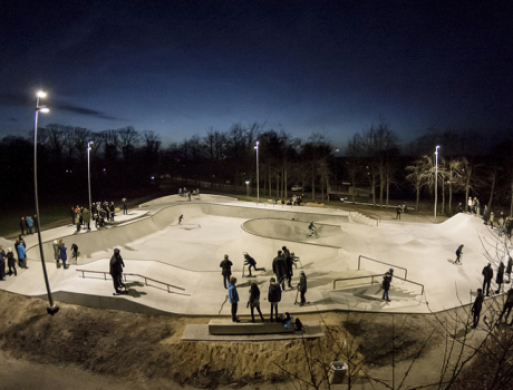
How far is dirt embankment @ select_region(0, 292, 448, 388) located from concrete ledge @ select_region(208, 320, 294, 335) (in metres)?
0.34

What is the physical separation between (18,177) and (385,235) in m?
58.0

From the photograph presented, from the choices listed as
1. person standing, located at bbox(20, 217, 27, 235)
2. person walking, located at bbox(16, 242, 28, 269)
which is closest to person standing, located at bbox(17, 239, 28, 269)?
person walking, located at bbox(16, 242, 28, 269)

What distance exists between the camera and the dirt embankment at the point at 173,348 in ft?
24.4

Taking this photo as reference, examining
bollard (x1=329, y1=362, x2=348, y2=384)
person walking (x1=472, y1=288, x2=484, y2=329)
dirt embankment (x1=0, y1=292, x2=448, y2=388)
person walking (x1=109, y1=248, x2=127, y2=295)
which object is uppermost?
person walking (x1=109, y1=248, x2=127, y2=295)

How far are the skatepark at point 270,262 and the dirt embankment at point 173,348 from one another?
0.67m

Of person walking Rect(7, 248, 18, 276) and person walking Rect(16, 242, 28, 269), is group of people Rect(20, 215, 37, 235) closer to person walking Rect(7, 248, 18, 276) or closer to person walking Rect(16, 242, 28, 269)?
person walking Rect(16, 242, 28, 269)

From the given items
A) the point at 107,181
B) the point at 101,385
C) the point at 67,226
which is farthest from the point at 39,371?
the point at 107,181

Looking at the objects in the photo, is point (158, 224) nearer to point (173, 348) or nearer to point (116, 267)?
point (116, 267)

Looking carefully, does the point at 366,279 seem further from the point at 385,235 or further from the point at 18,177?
the point at 18,177

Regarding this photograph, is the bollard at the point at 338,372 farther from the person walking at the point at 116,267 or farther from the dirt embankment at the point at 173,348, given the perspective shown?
the person walking at the point at 116,267

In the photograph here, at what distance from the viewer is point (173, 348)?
26.8 ft

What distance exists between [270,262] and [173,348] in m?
8.77

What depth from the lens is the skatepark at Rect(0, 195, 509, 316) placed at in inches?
398

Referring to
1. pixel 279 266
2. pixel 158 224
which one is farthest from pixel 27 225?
pixel 279 266
